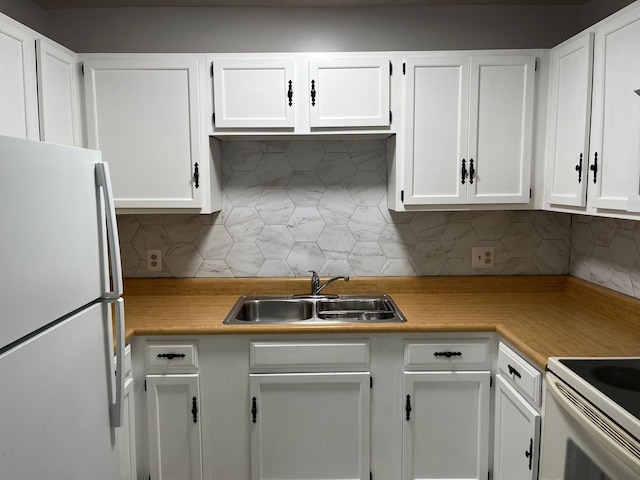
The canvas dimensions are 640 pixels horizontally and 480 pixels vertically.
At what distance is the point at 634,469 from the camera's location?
1.11m

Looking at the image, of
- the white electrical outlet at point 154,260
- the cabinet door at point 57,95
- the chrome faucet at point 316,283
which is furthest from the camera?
the white electrical outlet at point 154,260

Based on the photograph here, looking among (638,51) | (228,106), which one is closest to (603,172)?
(638,51)

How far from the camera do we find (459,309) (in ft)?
7.74

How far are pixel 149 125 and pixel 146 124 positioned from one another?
2 centimetres

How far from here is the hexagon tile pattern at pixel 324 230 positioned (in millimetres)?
2652

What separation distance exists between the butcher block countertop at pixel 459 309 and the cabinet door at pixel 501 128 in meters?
0.57

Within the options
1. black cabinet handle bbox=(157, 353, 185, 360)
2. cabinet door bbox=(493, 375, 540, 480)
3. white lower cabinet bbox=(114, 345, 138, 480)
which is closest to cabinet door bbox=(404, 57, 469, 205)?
cabinet door bbox=(493, 375, 540, 480)

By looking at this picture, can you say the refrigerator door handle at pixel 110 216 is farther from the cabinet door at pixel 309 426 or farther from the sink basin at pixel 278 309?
the sink basin at pixel 278 309

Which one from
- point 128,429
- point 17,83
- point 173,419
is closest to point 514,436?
point 173,419

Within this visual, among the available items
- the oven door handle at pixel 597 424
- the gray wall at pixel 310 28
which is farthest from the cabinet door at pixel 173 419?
the gray wall at pixel 310 28

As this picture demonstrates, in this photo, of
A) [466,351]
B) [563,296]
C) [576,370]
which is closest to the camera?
[576,370]

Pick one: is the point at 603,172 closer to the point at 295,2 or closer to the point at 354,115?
the point at 354,115

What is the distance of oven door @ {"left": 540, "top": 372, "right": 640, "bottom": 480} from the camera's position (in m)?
1.16

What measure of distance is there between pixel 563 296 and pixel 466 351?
0.88 metres
